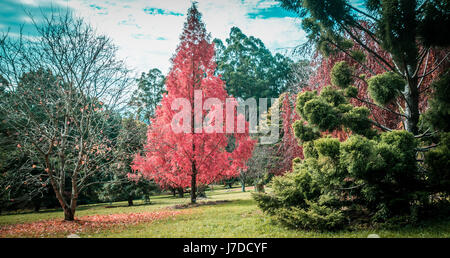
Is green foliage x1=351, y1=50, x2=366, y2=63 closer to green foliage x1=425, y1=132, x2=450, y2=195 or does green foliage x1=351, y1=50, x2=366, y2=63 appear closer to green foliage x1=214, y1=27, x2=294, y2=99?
green foliage x1=425, y1=132, x2=450, y2=195

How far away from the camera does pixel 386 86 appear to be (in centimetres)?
493

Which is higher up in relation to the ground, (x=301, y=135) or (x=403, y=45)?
(x=403, y=45)

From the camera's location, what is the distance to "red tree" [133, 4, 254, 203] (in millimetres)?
10102

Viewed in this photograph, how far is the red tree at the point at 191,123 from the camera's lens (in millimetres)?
10102

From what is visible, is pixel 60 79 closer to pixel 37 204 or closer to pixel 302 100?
pixel 302 100

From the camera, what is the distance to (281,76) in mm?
30203

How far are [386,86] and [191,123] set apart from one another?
7457 mm

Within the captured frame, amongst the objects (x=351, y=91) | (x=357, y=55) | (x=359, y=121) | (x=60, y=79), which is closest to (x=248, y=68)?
(x=357, y=55)

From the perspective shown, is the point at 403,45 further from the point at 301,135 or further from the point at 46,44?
the point at 46,44

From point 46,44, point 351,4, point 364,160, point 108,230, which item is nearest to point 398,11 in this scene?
point 351,4

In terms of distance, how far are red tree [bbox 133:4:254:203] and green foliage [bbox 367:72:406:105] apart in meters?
6.37

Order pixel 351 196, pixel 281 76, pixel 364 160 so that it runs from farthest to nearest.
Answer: pixel 281 76 → pixel 351 196 → pixel 364 160

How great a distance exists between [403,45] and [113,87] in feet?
27.1

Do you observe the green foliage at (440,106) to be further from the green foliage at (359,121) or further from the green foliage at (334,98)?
the green foliage at (334,98)
